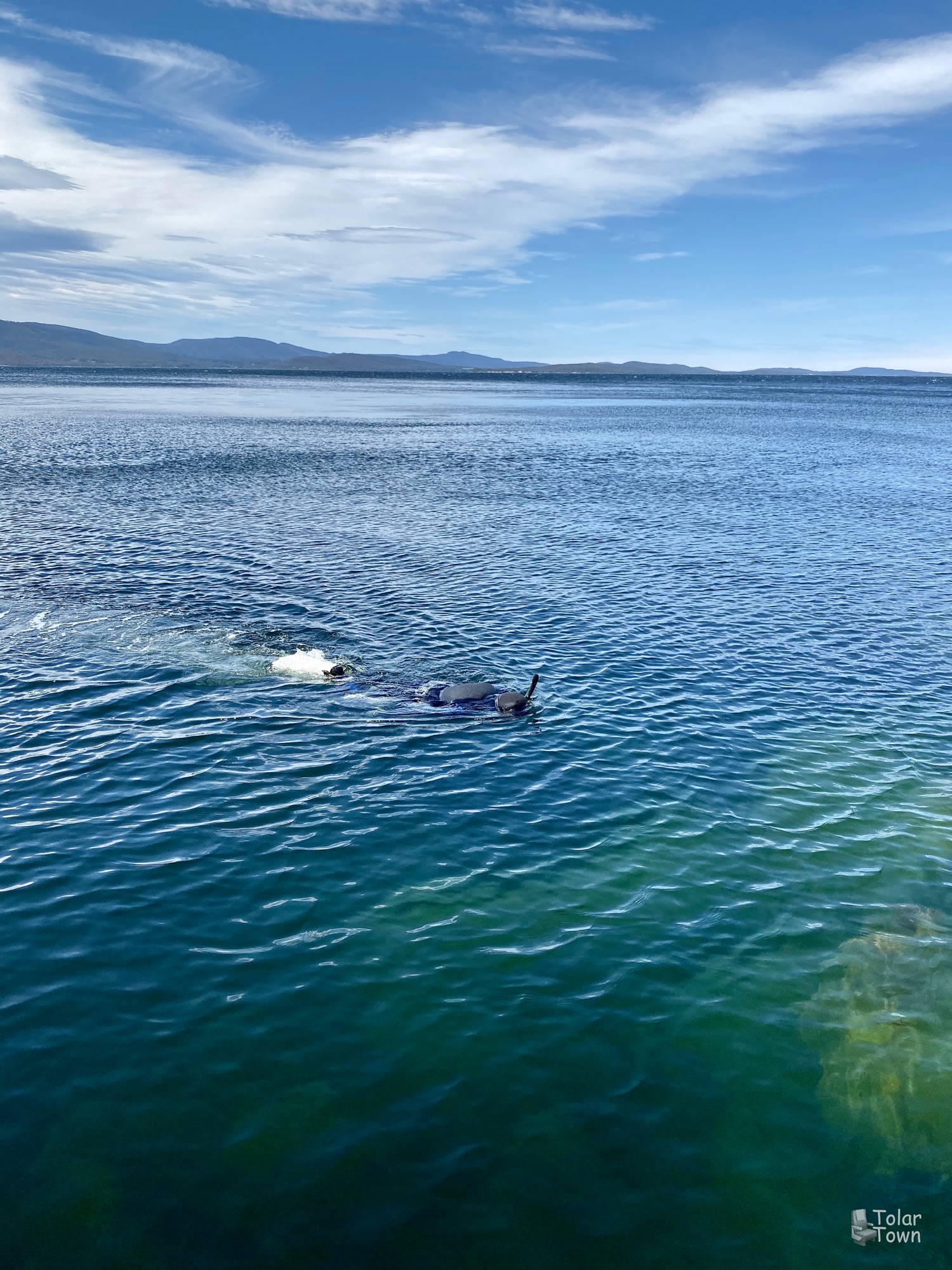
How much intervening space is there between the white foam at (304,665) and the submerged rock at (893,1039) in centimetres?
2093

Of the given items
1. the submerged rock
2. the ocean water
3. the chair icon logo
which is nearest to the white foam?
the ocean water

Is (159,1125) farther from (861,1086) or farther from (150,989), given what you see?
(861,1086)

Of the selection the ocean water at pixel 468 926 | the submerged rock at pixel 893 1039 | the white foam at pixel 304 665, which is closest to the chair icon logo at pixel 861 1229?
the ocean water at pixel 468 926

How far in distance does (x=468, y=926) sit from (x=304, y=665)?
16.7 metres

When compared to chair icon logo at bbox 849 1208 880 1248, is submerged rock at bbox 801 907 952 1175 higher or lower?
higher

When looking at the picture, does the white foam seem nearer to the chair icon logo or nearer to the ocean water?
the ocean water

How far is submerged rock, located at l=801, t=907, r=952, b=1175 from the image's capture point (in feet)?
46.9

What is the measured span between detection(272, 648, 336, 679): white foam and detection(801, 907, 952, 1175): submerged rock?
20.9 metres

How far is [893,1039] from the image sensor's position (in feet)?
53.2

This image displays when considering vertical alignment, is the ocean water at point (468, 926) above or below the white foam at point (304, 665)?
below

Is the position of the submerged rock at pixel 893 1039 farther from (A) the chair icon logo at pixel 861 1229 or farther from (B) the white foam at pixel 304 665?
(B) the white foam at pixel 304 665

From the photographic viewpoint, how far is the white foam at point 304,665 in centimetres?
3278

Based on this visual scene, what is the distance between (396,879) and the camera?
20672 millimetres

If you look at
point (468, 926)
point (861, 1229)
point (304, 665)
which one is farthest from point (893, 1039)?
point (304, 665)
